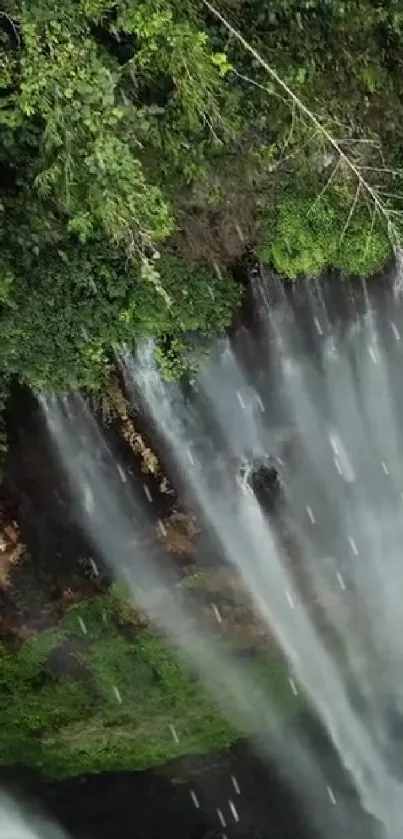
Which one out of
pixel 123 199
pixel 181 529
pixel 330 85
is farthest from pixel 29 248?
pixel 181 529

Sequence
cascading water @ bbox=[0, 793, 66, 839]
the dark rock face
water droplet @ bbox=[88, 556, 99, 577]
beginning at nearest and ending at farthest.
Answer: water droplet @ bbox=[88, 556, 99, 577], the dark rock face, cascading water @ bbox=[0, 793, 66, 839]

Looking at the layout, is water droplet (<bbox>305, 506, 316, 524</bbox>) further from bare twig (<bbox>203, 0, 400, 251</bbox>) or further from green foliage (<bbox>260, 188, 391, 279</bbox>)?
bare twig (<bbox>203, 0, 400, 251</bbox>)

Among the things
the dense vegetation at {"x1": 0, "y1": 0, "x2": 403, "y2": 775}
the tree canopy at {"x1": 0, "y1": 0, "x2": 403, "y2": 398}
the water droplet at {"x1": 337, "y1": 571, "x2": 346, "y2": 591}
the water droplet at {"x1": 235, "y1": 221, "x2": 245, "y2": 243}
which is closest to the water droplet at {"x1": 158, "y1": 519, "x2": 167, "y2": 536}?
the dense vegetation at {"x1": 0, "y1": 0, "x2": 403, "y2": 775}

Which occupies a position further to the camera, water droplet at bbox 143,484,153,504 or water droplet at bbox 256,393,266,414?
water droplet at bbox 143,484,153,504

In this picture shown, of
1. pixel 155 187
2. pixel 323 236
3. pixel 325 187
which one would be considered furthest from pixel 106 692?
pixel 325 187

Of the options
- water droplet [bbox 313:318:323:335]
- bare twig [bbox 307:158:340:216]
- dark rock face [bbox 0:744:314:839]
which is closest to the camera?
bare twig [bbox 307:158:340:216]

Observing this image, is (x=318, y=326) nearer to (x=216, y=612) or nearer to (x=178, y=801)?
(x=216, y=612)
